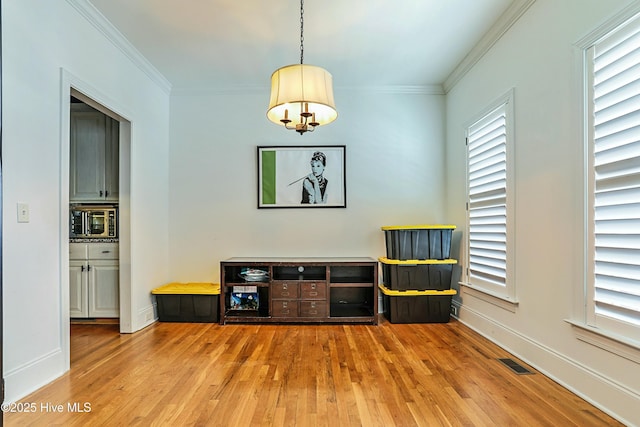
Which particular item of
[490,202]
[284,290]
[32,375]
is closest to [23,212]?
[32,375]

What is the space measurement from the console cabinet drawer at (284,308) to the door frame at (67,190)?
54.2 inches

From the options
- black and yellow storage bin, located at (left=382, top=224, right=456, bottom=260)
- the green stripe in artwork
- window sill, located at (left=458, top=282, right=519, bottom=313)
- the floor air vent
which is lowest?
the floor air vent

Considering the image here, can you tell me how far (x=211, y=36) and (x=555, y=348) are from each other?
363 cm

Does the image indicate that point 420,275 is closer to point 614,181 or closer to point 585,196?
point 585,196

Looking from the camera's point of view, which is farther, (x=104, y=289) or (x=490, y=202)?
(x=104, y=289)

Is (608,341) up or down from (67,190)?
down

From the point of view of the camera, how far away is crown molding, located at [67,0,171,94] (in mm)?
2852

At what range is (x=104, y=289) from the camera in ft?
12.5

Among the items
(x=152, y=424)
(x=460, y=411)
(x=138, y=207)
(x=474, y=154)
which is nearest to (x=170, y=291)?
(x=138, y=207)

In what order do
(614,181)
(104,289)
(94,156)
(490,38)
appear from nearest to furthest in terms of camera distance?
(614,181) → (490,38) → (104,289) → (94,156)

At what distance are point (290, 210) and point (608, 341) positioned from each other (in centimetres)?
319

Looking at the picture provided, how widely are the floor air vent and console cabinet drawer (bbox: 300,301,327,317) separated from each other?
1719mm

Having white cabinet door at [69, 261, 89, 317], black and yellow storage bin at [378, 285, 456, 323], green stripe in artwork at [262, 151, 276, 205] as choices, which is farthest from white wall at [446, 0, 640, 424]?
white cabinet door at [69, 261, 89, 317]

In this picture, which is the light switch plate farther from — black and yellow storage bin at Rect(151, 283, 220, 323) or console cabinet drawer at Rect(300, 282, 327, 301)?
console cabinet drawer at Rect(300, 282, 327, 301)
